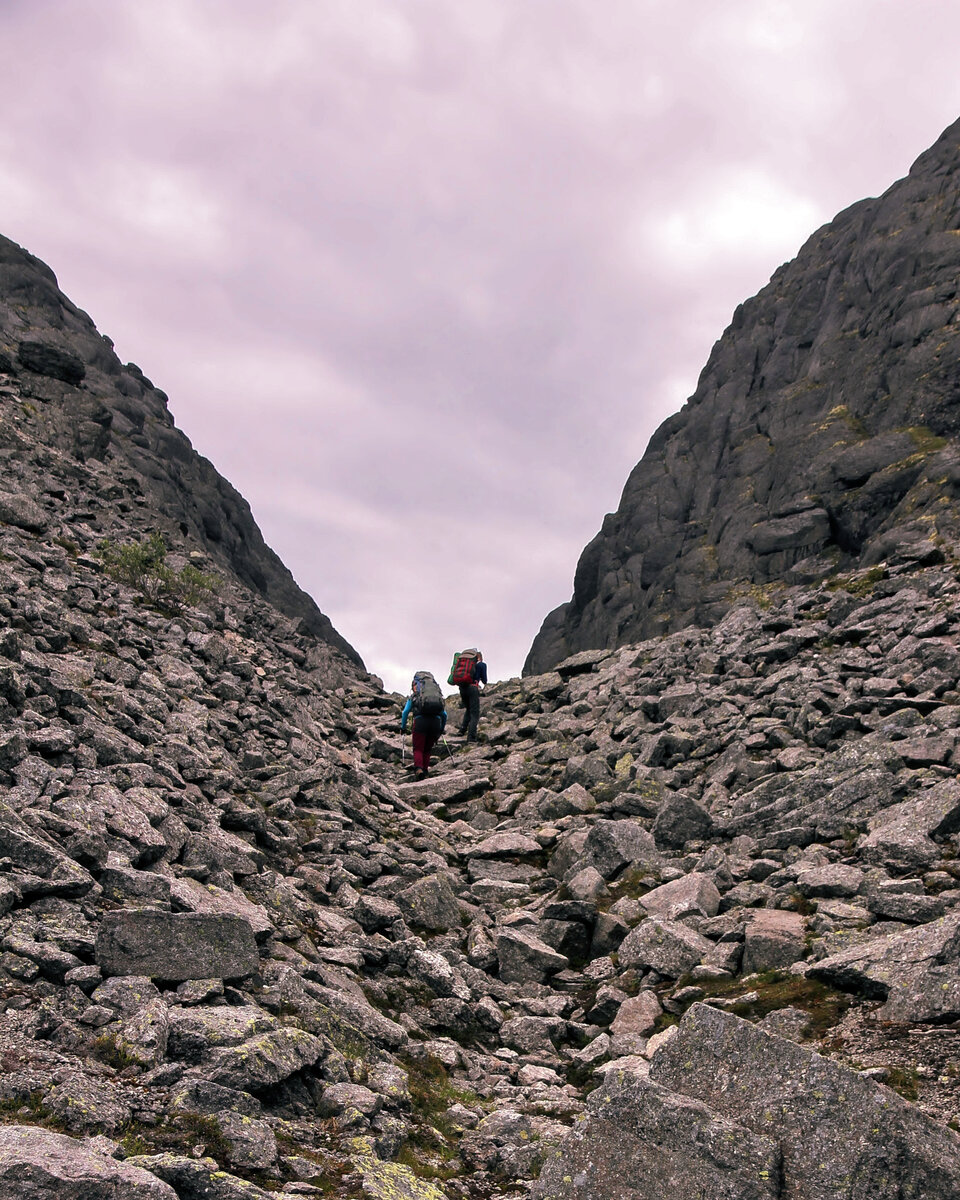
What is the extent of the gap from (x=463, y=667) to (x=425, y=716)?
6.64 metres

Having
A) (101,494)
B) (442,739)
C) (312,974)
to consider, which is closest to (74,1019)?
(312,974)

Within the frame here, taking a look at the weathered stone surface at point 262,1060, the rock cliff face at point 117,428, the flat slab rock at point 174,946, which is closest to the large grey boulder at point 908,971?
the weathered stone surface at point 262,1060

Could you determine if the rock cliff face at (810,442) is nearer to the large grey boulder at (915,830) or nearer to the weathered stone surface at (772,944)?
the large grey boulder at (915,830)

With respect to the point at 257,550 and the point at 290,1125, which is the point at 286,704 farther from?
the point at 257,550

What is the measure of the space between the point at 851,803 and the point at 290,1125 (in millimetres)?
12344

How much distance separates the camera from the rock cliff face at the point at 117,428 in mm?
40688

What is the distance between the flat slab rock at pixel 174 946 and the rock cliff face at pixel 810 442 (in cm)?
3179

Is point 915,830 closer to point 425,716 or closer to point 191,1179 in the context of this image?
point 191,1179

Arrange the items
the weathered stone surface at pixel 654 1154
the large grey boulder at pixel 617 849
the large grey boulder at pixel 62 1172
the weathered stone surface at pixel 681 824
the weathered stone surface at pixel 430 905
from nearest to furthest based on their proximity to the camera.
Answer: the large grey boulder at pixel 62 1172 < the weathered stone surface at pixel 654 1154 < the weathered stone surface at pixel 430 905 < the large grey boulder at pixel 617 849 < the weathered stone surface at pixel 681 824

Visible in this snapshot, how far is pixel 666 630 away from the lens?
55.7m

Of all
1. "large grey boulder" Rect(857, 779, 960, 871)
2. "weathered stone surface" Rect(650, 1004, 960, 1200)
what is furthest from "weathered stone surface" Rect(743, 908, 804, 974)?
"weathered stone surface" Rect(650, 1004, 960, 1200)

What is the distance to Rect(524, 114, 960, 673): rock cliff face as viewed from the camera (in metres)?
43.5

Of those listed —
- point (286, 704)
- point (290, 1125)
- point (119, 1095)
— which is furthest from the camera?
point (286, 704)

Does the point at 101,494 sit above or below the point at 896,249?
below
